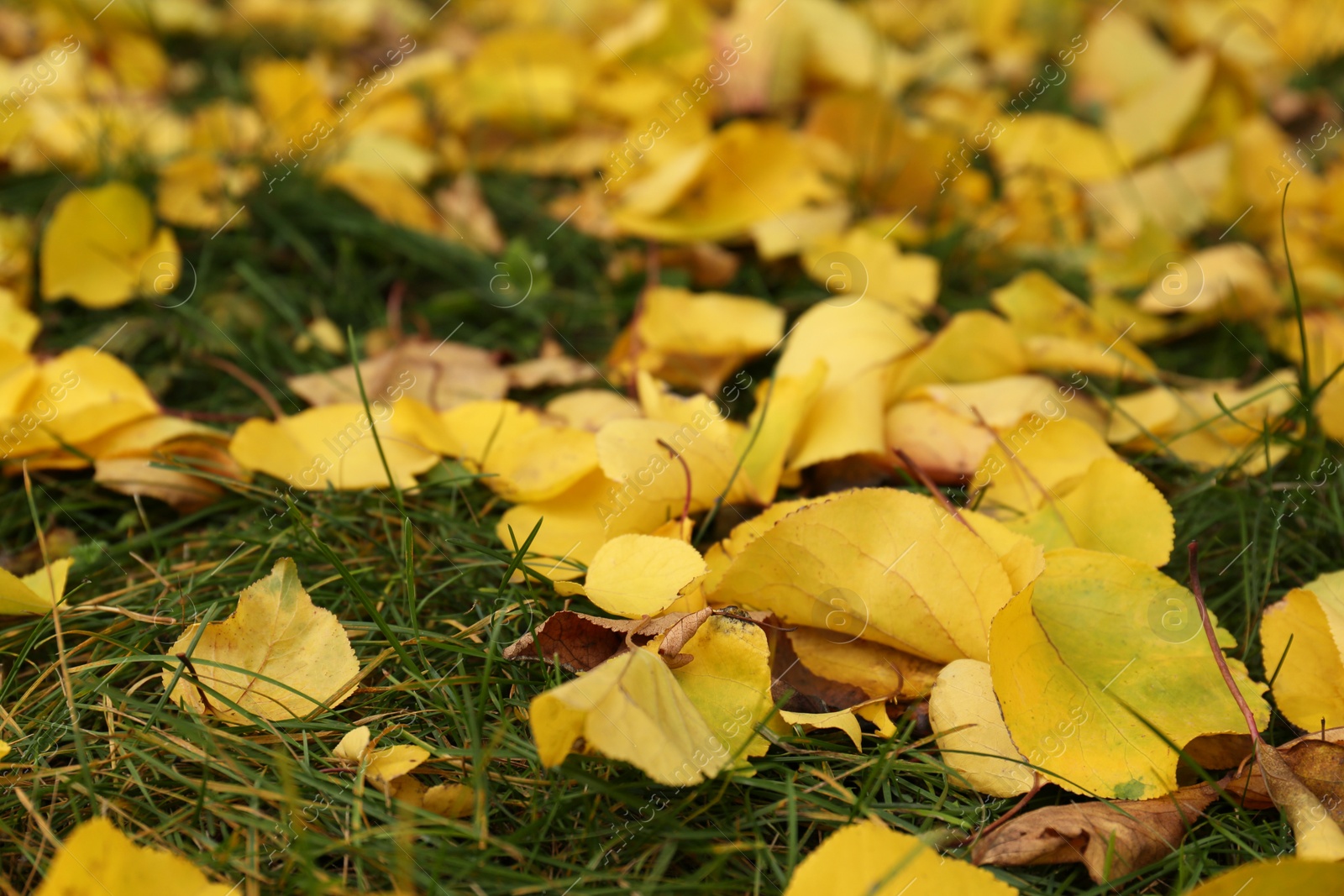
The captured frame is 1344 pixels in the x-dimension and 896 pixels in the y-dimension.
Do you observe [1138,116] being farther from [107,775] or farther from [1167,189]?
[107,775]

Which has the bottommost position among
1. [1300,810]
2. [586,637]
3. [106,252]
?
[1300,810]

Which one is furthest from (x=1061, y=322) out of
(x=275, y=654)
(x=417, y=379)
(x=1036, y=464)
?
(x=275, y=654)

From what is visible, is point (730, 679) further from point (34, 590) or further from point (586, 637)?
point (34, 590)

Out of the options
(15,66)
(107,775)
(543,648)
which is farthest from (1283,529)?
(15,66)

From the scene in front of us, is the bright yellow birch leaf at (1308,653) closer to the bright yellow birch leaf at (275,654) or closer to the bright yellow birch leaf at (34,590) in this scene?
the bright yellow birch leaf at (275,654)

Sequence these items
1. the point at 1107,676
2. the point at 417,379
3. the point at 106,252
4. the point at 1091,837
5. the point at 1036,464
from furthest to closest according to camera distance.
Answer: the point at 106,252, the point at 417,379, the point at 1036,464, the point at 1107,676, the point at 1091,837

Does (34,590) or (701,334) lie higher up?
(34,590)
